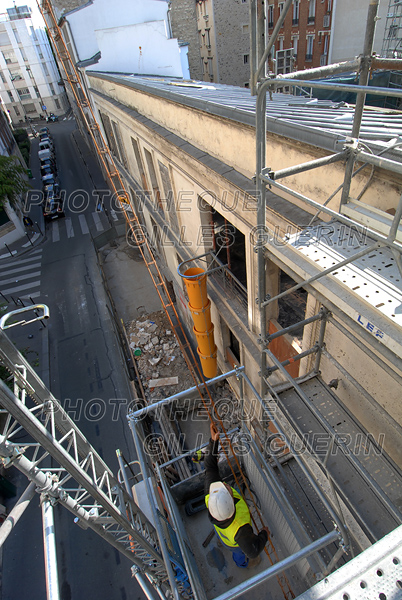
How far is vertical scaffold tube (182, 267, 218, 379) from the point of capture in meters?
8.50

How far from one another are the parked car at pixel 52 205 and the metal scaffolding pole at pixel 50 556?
24684mm

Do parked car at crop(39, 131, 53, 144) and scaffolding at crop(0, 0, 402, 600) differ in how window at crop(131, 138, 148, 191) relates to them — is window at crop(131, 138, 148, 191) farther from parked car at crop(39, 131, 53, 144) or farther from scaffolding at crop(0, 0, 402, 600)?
parked car at crop(39, 131, 53, 144)

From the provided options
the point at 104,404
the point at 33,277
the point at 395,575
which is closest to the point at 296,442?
the point at 395,575

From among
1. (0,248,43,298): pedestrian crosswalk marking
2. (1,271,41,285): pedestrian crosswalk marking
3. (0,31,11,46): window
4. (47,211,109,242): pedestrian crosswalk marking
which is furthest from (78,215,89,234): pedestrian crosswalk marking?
(0,31,11,46): window

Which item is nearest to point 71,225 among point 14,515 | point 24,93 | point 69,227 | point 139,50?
point 69,227

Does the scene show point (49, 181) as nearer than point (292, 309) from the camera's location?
No

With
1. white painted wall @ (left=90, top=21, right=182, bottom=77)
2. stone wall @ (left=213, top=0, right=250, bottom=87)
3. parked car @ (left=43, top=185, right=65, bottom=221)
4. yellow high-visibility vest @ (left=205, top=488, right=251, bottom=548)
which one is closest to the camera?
yellow high-visibility vest @ (left=205, top=488, right=251, bottom=548)

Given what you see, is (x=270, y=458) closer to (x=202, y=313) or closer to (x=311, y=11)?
(x=202, y=313)

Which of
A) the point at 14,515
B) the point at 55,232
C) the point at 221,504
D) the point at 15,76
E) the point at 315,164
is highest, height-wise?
the point at 315,164

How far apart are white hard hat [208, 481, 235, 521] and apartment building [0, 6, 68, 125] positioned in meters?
65.3

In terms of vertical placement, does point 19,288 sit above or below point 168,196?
below

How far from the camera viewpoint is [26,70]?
188 feet

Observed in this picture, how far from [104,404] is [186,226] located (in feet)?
24.4

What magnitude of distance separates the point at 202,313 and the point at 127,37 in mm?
17792
